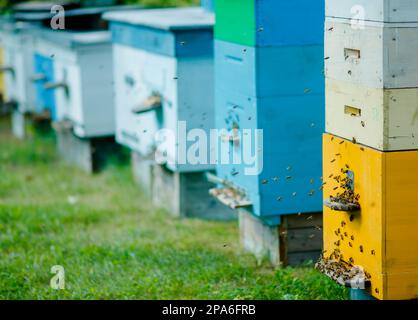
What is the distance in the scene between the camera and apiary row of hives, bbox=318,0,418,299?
3730 millimetres

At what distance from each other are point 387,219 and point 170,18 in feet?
11.8

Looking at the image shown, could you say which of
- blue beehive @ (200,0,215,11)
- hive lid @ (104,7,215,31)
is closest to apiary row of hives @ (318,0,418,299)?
hive lid @ (104,7,215,31)

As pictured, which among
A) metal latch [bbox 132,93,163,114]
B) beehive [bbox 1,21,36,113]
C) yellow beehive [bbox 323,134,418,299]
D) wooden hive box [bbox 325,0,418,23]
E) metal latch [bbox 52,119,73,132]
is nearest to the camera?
wooden hive box [bbox 325,0,418,23]

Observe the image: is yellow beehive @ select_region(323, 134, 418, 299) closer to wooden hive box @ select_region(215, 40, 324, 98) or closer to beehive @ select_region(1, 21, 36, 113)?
wooden hive box @ select_region(215, 40, 324, 98)

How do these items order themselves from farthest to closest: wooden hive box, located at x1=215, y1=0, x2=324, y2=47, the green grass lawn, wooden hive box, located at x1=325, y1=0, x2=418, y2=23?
wooden hive box, located at x1=215, y1=0, x2=324, y2=47 < the green grass lawn < wooden hive box, located at x1=325, y1=0, x2=418, y2=23

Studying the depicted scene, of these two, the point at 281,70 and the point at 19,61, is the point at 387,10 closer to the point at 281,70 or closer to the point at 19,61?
the point at 281,70

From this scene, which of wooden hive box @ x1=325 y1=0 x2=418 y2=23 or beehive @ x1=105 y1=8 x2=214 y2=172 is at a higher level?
wooden hive box @ x1=325 y1=0 x2=418 y2=23

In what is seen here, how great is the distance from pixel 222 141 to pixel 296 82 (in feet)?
2.49

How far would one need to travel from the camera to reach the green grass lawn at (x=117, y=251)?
16.3ft

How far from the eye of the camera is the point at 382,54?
146 inches

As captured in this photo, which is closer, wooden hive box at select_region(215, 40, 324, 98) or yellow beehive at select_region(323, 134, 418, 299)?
yellow beehive at select_region(323, 134, 418, 299)

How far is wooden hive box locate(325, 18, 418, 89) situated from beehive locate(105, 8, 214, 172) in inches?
95.2
